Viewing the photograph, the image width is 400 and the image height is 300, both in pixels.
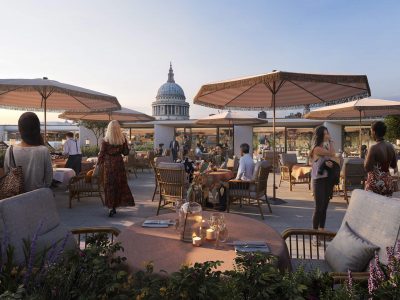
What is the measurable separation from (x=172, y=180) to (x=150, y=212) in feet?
3.59

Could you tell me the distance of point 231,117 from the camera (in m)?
11.2

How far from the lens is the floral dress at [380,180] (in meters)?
3.87

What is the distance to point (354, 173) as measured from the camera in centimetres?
661

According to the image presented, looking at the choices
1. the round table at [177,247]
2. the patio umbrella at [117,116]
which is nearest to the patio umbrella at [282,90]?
the round table at [177,247]

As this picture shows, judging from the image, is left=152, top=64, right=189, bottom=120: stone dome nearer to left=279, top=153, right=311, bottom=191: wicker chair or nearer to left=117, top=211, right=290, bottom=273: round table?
left=279, top=153, right=311, bottom=191: wicker chair

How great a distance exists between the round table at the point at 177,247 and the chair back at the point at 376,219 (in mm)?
581

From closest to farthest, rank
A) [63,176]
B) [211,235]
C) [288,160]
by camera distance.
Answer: [211,235] → [63,176] → [288,160]

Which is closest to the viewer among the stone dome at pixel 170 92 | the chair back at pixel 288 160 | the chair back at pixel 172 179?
the chair back at pixel 172 179

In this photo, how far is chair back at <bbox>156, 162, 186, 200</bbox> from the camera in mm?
5488

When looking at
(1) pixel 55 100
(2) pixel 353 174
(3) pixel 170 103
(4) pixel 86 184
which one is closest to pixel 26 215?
(4) pixel 86 184

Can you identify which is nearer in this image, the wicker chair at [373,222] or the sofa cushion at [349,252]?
the wicker chair at [373,222]

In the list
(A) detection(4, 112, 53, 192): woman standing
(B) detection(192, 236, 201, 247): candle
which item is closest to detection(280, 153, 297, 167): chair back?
(A) detection(4, 112, 53, 192): woman standing

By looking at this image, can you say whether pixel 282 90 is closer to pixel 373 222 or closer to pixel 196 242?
pixel 373 222

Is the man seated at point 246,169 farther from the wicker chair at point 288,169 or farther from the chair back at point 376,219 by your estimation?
the chair back at point 376,219
